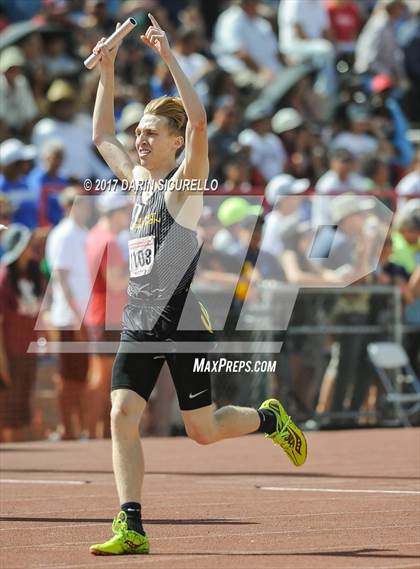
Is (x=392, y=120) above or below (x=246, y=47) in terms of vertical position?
below

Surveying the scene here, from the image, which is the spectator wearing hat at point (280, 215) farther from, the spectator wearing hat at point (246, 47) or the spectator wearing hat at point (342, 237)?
the spectator wearing hat at point (246, 47)

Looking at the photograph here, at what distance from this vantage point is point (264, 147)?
1719 cm

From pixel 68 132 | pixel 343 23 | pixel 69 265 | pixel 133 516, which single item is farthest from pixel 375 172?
pixel 133 516

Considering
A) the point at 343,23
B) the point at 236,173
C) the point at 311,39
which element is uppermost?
the point at 343,23

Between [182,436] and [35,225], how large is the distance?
103 inches

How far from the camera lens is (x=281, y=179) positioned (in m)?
15.2

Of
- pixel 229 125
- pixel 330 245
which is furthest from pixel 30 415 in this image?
pixel 229 125

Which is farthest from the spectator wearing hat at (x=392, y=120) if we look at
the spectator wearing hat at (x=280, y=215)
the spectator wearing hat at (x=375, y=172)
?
the spectator wearing hat at (x=280, y=215)

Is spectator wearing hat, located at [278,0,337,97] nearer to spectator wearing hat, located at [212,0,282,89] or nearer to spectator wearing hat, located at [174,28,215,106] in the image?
spectator wearing hat, located at [212,0,282,89]

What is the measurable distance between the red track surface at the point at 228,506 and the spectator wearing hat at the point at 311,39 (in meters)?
7.88

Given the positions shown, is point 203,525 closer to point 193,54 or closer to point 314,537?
point 314,537

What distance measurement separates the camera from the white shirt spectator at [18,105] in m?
16.5

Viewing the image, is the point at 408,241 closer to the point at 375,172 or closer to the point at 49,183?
the point at 375,172

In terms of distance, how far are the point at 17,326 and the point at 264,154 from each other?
185 inches
